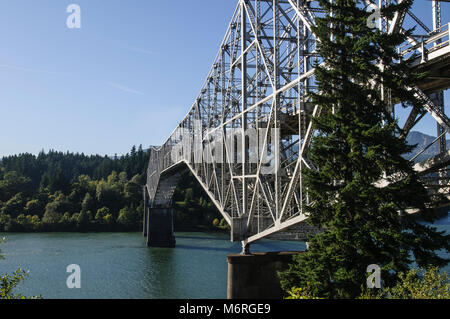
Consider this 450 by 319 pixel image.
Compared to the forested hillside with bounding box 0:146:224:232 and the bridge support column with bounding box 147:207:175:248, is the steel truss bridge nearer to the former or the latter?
the bridge support column with bounding box 147:207:175:248

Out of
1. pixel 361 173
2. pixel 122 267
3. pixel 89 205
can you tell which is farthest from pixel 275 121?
pixel 89 205

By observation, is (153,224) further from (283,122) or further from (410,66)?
(410,66)

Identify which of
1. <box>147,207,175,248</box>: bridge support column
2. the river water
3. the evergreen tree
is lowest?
the river water

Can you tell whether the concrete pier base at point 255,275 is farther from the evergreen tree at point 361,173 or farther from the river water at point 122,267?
the evergreen tree at point 361,173

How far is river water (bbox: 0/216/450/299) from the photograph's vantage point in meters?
35.7

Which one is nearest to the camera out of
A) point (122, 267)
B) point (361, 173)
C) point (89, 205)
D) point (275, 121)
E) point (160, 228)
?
point (361, 173)

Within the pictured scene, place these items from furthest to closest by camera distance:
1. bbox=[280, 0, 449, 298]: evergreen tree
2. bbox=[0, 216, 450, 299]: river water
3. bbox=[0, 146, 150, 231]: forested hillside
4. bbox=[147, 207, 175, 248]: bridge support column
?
1. bbox=[0, 146, 150, 231]: forested hillside
2. bbox=[147, 207, 175, 248]: bridge support column
3. bbox=[0, 216, 450, 299]: river water
4. bbox=[280, 0, 449, 298]: evergreen tree

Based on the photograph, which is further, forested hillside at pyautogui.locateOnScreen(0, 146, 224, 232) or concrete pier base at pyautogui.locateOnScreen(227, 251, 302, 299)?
forested hillside at pyautogui.locateOnScreen(0, 146, 224, 232)

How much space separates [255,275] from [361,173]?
1327 centimetres

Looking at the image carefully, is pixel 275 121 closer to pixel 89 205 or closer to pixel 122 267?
pixel 122 267

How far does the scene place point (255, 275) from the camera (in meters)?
24.5

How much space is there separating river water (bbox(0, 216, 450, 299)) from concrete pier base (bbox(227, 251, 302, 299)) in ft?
31.9

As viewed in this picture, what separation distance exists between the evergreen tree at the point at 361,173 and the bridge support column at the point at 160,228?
54.7 meters

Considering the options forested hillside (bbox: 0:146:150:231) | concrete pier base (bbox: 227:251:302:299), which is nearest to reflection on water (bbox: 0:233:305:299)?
concrete pier base (bbox: 227:251:302:299)
